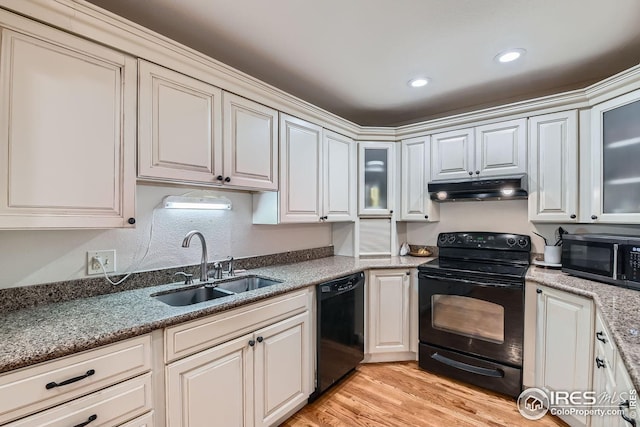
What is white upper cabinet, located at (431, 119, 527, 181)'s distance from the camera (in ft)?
8.15

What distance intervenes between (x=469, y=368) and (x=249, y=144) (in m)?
2.34

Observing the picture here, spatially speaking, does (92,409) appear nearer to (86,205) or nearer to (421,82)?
(86,205)

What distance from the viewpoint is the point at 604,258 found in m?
1.89

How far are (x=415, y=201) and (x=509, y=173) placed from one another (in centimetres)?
83

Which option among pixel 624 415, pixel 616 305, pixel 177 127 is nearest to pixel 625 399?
pixel 624 415

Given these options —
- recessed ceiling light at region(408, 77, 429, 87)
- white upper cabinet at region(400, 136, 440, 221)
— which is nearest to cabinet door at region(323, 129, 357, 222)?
white upper cabinet at region(400, 136, 440, 221)

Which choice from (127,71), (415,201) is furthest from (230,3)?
(415,201)

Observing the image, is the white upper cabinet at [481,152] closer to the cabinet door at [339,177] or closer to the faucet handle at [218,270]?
the cabinet door at [339,177]

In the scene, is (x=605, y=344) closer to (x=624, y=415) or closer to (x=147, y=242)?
(x=624, y=415)

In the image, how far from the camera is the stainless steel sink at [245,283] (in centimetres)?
207

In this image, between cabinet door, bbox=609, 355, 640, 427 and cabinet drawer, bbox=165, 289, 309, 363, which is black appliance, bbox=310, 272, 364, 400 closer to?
cabinet drawer, bbox=165, 289, 309, 363

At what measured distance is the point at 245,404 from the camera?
1.62m

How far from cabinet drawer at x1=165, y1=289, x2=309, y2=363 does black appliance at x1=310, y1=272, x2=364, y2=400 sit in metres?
0.28

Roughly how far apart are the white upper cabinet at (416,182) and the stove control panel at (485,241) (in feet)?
0.81
